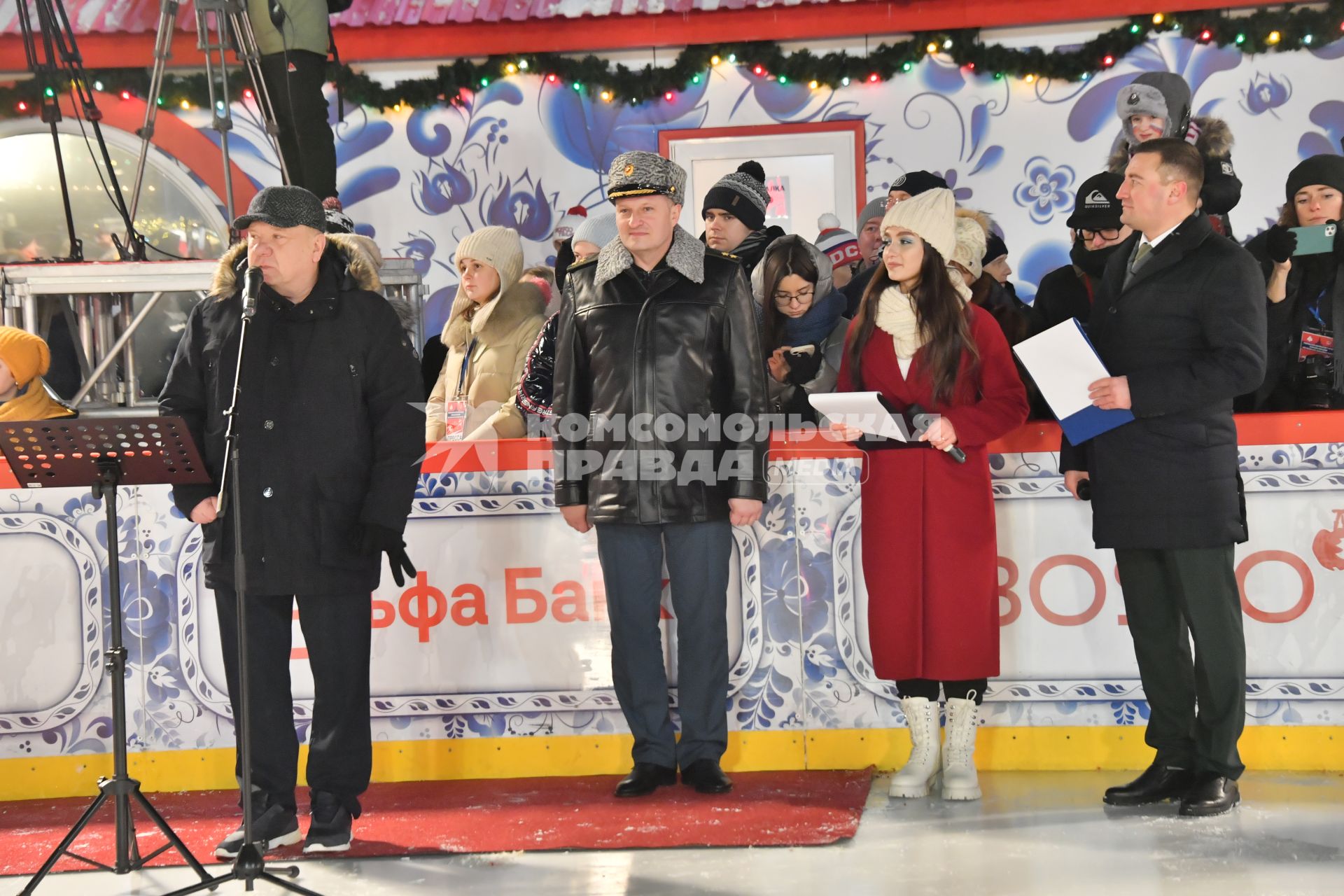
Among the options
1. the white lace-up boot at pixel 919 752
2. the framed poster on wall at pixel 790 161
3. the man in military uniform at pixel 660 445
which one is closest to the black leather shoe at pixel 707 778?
the man in military uniform at pixel 660 445

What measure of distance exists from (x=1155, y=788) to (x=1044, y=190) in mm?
5175

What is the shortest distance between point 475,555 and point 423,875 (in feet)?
3.80

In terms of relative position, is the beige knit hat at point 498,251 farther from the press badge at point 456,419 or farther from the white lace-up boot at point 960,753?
the white lace-up boot at point 960,753

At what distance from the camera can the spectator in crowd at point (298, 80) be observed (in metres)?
5.63

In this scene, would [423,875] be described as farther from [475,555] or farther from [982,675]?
[982,675]

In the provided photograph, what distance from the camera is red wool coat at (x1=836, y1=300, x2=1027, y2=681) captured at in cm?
370

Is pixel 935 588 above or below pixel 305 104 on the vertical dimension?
below

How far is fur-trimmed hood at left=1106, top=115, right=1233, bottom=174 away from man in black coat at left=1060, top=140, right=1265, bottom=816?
1078mm

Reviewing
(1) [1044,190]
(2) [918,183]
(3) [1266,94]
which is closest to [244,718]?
(2) [918,183]

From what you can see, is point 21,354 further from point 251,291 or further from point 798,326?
point 798,326

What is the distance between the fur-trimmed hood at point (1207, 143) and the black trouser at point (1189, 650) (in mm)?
1593

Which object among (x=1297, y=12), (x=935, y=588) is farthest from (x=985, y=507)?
(x=1297, y=12)

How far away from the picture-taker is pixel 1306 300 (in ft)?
14.2

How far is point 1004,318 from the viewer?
438 centimetres
